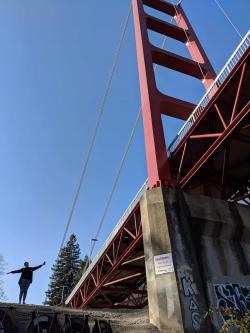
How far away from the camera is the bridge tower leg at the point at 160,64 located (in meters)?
16.4

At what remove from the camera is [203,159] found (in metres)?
14.0

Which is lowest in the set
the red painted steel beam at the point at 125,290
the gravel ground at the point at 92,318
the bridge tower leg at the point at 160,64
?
the gravel ground at the point at 92,318

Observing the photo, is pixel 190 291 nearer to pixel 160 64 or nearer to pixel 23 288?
pixel 23 288

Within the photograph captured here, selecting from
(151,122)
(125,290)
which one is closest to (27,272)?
(151,122)

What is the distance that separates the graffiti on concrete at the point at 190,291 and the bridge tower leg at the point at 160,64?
407 centimetres

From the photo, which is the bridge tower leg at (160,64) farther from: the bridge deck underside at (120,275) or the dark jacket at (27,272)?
the dark jacket at (27,272)

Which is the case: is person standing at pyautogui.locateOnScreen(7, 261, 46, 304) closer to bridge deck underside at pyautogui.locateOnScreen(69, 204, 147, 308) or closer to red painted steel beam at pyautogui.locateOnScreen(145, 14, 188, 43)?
bridge deck underside at pyautogui.locateOnScreen(69, 204, 147, 308)

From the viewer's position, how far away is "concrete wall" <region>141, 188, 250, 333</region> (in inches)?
469

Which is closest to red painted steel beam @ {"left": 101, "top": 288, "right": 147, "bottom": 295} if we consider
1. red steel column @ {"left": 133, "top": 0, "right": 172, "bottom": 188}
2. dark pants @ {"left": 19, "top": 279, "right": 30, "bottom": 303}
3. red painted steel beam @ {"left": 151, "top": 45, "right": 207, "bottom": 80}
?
dark pants @ {"left": 19, "top": 279, "right": 30, "bottom": 303}

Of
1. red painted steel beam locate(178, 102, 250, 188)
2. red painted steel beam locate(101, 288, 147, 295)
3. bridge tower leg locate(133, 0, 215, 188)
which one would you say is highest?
bridge tower leg locate(133, 0, 215, 188)

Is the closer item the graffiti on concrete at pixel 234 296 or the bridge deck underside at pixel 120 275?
the graffiti on concrete at pixel 234 296

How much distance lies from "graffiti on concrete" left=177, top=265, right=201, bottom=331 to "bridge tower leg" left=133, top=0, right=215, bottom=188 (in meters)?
4.07

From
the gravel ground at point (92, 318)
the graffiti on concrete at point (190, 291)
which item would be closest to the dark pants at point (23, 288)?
the gravel ground at point (92, 318)

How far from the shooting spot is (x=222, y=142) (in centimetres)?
1314
